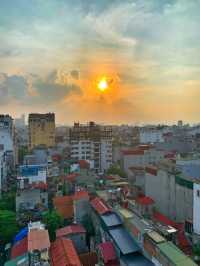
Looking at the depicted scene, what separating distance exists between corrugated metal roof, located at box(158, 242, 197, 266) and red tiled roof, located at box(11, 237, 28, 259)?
690 centimetres

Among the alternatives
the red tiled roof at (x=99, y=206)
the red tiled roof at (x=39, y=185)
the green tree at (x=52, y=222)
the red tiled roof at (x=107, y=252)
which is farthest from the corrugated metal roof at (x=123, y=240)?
the red tiled roof at (x=39, y=185)

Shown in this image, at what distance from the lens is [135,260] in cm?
1495

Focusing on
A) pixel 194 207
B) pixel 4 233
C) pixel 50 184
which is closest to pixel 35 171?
pixel 50 184

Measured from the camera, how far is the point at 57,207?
74.9 ft

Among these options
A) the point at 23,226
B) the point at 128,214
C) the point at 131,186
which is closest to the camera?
the point at 128,214

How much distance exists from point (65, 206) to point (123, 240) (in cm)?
783

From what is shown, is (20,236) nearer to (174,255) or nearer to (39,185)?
(39,185)

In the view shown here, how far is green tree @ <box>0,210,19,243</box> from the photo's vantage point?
744 inches

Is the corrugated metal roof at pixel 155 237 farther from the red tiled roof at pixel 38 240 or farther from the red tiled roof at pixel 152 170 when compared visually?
the red tiled roof at pixel 152 170

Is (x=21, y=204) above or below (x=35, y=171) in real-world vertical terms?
below

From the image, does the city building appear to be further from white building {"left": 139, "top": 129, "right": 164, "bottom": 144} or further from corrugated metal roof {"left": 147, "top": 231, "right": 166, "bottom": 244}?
white building {"left": 139, "top": 129, "right": 164, "bottom": 144}

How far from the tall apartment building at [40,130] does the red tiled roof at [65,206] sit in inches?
1117

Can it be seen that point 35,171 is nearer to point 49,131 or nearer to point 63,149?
point 63,149

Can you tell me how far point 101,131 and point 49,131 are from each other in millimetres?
13723
